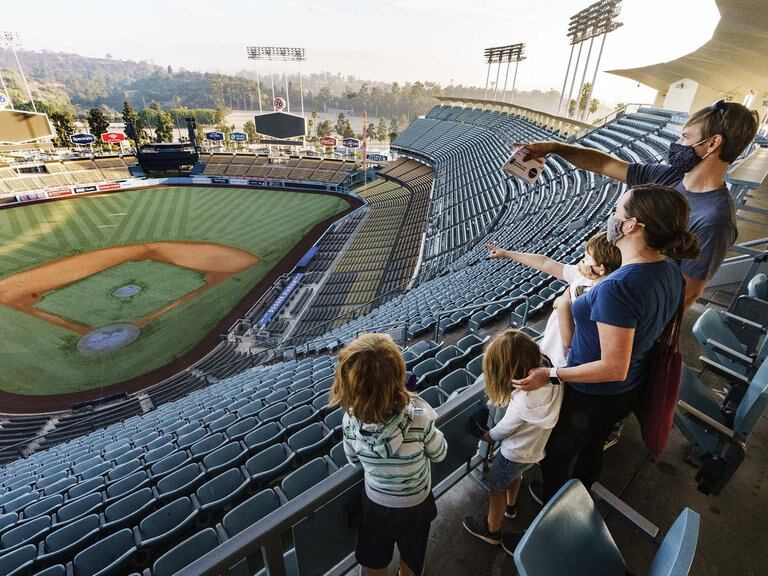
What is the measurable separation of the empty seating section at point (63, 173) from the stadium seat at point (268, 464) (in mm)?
50323

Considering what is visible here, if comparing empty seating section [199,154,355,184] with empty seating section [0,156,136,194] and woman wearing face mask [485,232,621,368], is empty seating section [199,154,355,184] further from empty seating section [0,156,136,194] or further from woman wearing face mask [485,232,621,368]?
woman wearing face mask [485,232,621,368]

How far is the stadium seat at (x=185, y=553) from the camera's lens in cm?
341

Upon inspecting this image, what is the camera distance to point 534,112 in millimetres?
39281

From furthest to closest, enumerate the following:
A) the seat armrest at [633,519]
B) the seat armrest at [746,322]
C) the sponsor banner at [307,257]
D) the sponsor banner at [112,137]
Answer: the sponsor banner at [112,137]
the sponsor banner at [307,257]
the seat armrest at [746,322]
the seat armrest at [633,519]

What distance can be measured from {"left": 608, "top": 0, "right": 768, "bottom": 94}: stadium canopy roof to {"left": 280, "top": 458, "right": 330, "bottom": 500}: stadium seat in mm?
18696

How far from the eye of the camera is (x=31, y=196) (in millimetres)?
38312

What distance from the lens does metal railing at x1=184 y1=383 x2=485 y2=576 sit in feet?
5.35

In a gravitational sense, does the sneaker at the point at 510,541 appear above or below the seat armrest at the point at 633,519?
below

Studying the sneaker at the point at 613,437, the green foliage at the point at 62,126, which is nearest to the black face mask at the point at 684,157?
the sneaker at the point at 613,437

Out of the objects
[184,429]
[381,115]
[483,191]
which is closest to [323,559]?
[184,429]

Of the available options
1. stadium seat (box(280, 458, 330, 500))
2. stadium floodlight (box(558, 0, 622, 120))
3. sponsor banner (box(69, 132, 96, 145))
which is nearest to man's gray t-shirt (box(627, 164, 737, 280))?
stadium seat (box(280, 458, 330, 500))

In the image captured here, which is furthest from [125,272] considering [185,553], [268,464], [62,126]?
[62,126]

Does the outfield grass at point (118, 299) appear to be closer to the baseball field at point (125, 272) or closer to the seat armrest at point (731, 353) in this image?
the baseball field at point (125, 272)

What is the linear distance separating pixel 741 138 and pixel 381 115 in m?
171
